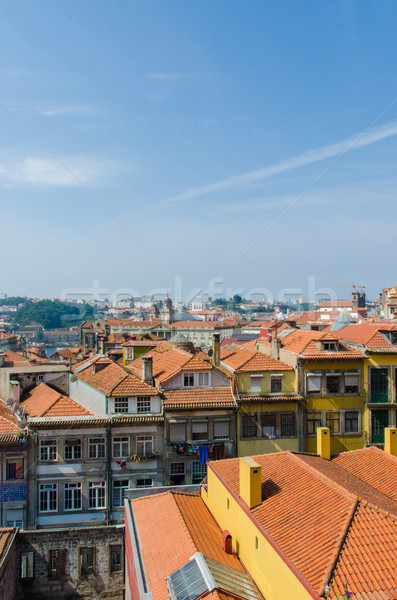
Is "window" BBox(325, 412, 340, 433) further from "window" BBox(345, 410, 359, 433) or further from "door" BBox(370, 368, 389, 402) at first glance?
"door" BBox(370, 368, 389, 402)

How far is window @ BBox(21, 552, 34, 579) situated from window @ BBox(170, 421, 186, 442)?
9.07 metres

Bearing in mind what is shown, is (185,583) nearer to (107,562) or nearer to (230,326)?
(107,562)

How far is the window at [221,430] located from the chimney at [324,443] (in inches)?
303

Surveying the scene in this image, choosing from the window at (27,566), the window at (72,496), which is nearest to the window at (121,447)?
the window at (72,496)

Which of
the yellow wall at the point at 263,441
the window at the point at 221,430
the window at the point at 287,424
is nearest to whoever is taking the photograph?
the window at the point at 221,430

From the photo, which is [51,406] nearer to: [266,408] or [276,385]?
[266,408]

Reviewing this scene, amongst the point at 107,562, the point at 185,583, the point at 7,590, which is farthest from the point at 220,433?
the point at 185,583

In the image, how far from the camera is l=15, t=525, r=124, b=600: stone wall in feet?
71.7

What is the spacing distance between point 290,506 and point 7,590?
1229 centimetres

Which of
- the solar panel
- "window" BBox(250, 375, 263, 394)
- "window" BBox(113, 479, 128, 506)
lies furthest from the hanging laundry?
the solar panel

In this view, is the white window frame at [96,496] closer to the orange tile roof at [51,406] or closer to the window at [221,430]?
the orange tile roof at [51,406]

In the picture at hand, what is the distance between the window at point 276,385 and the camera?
1183 inches

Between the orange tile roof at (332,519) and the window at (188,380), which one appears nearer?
the orange tile roof at (332,519)

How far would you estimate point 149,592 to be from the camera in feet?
47.3
